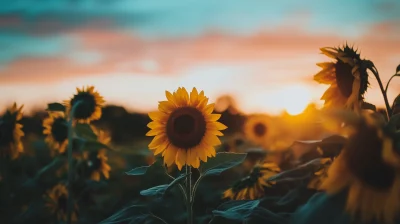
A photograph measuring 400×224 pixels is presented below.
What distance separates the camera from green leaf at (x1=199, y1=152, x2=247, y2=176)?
2877mm

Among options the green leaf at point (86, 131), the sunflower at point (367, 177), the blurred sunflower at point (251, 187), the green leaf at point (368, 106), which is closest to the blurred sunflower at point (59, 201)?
the green leaf at point (86, 131)

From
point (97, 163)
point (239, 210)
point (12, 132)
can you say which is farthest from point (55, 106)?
point (239, 210)

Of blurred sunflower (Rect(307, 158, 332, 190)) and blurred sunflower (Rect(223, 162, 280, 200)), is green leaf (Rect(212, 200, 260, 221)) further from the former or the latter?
blurred sunflower (Rect(223, 162, 280, 200))

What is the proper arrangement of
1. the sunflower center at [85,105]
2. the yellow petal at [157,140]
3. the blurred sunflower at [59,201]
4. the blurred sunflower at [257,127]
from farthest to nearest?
the blurred sunflower at [257,127], the blurred sunflower at [59,201], the sunflower center at [85,105], the yellow petal at [157,140]

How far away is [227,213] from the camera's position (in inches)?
94.2

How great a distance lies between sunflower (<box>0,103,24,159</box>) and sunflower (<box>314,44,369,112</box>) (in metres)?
3.15

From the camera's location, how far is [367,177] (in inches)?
70.9

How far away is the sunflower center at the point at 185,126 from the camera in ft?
10.6

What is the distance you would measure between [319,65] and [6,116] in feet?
10.7

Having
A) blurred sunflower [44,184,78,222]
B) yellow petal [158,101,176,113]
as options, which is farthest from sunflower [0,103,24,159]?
yellow petal [158,101,176,113]

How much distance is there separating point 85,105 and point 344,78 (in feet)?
8.88

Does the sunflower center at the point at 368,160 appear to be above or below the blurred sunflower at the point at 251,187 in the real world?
above

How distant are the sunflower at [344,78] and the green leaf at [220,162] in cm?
63

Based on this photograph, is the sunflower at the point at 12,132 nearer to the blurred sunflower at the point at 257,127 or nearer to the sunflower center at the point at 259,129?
the blurred sunflower at the point at 257,127
